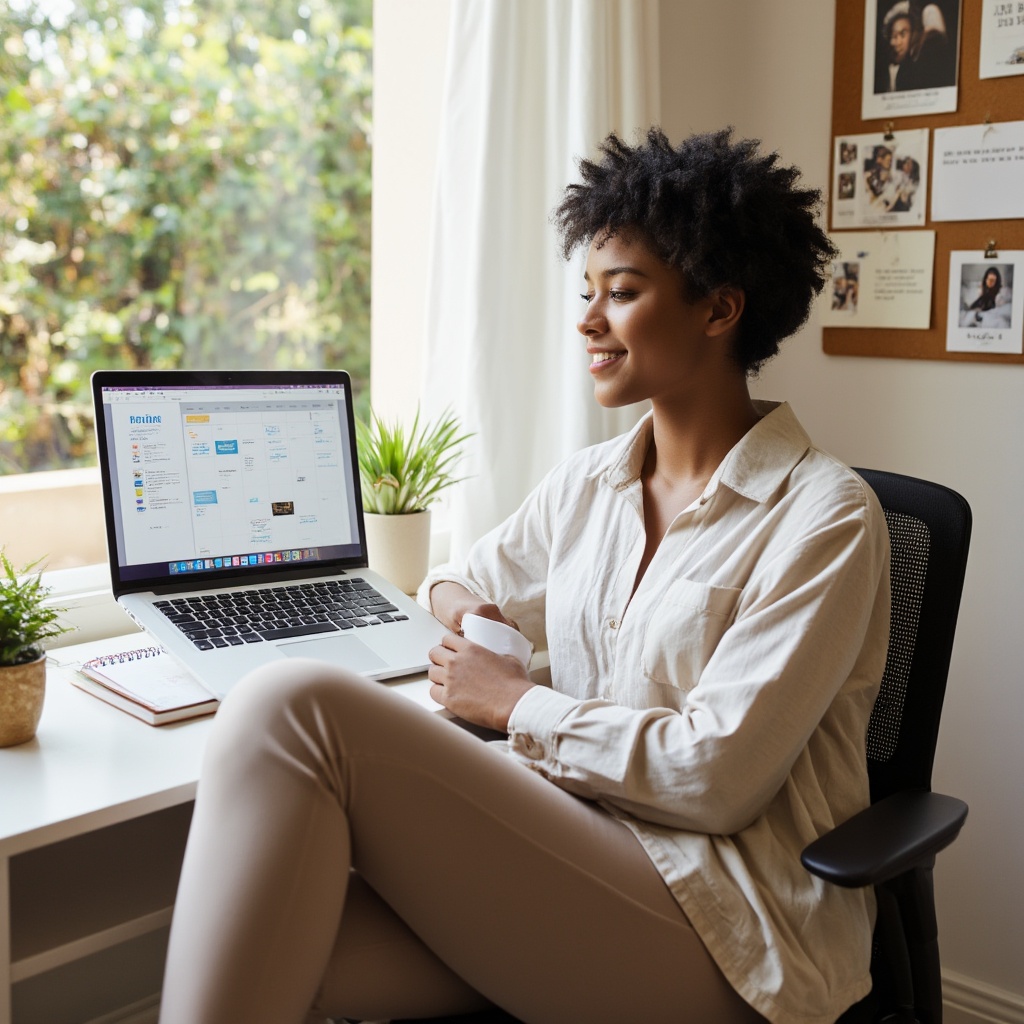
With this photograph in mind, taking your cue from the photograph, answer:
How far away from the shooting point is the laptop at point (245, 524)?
143cm

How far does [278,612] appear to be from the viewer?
1490mm

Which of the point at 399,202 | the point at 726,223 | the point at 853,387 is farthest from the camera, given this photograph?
the point at 399,202

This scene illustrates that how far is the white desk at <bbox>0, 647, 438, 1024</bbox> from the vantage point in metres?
1.02

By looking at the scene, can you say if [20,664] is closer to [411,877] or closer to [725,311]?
[411,877]

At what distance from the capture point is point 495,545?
1.61 meters

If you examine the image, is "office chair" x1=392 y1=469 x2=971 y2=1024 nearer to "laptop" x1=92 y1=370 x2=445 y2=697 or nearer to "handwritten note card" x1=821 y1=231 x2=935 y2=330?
"laptop" x1=92 y1=370 x2=445 y2=697

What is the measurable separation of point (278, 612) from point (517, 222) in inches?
32.0

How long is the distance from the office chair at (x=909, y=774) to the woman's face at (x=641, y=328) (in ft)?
0.84

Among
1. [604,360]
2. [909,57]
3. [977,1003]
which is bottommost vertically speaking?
[977,1003]

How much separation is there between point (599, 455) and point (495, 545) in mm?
199

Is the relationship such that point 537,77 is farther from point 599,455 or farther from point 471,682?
point 471,682

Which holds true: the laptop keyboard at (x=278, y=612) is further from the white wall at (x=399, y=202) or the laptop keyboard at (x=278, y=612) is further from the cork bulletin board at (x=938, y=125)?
the cork bulletin board at (x=938, y=125)

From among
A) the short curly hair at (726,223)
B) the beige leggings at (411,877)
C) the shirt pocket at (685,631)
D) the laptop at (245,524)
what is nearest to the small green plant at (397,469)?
the laptop at (245,524)

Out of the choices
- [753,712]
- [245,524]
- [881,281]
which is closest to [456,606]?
[245,524]
